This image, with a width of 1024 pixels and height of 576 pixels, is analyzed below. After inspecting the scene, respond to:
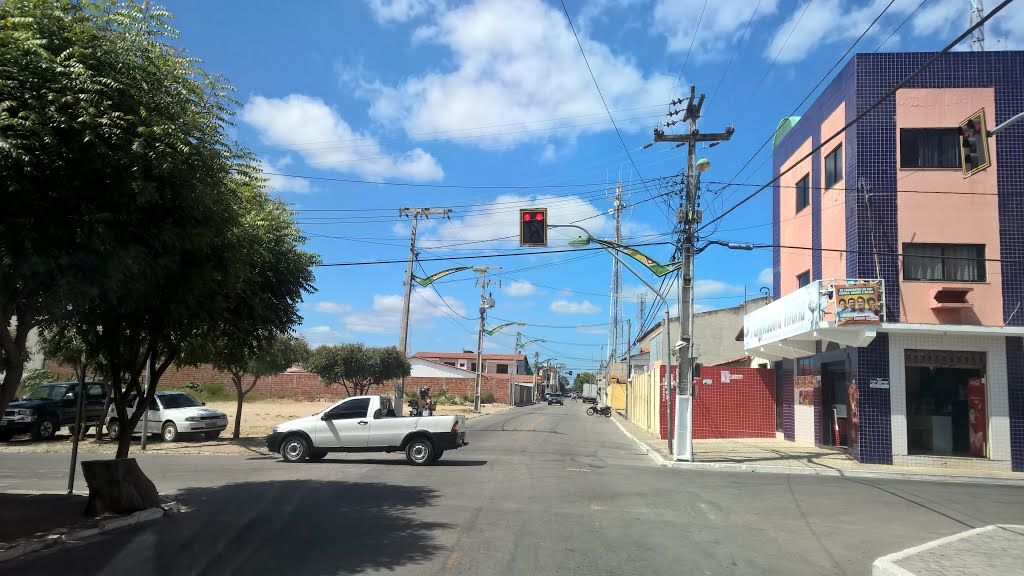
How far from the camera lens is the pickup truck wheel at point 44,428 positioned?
2298 centimetres

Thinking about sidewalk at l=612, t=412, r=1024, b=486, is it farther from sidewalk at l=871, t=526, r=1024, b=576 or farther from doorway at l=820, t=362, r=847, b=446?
sidewalk at l=871, t=526, r=1024, b=576

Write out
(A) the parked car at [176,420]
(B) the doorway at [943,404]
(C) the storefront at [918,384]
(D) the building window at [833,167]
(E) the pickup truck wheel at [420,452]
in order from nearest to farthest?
(E) the pickup truck wheel at [420,452]
(C) the storefront at [918,384]
(B) the doorway at [943,404]
(D) the building window at [833,167]
(A) the parked car at [176,420]

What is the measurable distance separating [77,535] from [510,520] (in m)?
5.39

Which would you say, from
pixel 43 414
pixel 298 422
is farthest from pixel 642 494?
pixel 43 414

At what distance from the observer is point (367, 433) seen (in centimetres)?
1731

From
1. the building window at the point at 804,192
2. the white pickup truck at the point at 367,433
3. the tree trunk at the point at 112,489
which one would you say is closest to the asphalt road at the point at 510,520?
the white pickup truck at the point at 367,433

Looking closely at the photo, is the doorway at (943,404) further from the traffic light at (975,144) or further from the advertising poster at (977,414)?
the traffic light at (975,144)

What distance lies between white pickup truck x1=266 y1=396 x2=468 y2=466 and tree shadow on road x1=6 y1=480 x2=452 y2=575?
4877 millimetres

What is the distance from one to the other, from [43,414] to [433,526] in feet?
64.9

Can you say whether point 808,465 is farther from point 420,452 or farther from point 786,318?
point 420,452

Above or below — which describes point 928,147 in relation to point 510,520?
above

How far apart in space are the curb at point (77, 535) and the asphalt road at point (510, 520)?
21cm

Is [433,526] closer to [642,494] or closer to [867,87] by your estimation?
[642,494]

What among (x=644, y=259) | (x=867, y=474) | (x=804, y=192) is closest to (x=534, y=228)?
(x=644, y=259)
